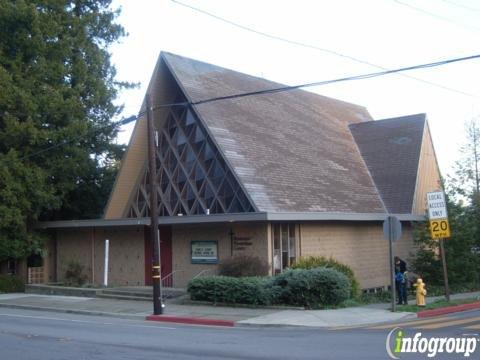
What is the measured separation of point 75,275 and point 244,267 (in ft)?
35.6

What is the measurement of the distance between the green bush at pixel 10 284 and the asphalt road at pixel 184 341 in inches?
459

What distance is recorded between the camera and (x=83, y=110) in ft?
104

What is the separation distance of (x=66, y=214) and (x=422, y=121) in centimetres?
2024

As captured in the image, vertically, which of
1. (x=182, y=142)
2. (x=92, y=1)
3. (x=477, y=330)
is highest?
(x=92, y=1)

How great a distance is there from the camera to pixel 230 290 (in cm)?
2094

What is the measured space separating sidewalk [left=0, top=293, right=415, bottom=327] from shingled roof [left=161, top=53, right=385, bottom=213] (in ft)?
14.6

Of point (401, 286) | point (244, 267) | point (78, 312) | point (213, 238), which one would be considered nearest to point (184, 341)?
point (78, 312)

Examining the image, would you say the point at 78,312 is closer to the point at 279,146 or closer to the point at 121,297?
the point at 121,297

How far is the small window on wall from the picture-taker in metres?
23.6

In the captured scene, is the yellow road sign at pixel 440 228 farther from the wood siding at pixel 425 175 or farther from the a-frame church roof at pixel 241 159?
the wood siding at pixel 425 175

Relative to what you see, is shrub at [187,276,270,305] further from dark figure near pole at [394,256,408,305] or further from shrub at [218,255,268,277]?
dark figure near pole at [394,256,408,305]

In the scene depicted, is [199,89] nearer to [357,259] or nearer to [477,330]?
[357,259]

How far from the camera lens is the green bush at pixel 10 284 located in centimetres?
2933

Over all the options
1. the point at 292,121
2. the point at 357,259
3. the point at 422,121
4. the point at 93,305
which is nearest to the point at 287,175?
the point at 357,259
